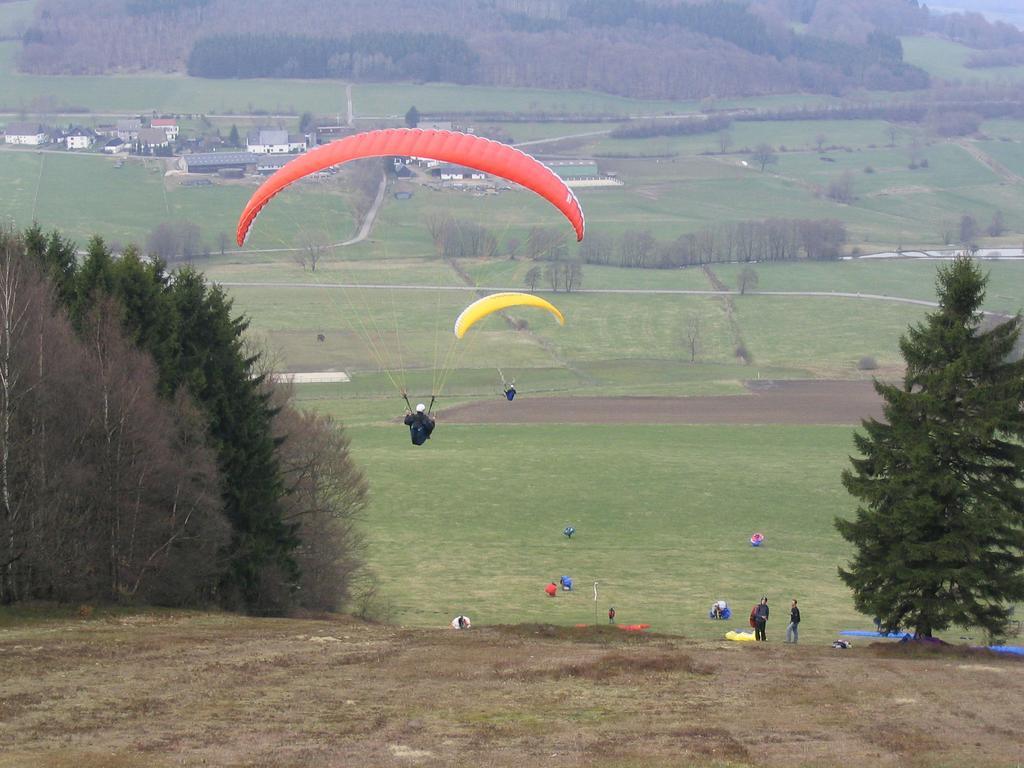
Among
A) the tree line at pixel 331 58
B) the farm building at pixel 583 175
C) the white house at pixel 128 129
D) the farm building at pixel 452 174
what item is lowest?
the farm building at pixel 452 174

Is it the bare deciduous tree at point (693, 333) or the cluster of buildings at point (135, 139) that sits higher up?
the cluster of buildings at point (135, 139)

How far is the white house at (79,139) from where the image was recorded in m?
135

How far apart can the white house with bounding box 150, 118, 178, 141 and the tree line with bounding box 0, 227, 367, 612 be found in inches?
4514

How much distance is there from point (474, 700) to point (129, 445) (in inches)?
354

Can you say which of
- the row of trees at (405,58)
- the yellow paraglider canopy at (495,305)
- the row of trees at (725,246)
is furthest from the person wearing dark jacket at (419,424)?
the row of trees at (405,58)

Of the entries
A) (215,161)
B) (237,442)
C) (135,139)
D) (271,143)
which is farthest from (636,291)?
(135,139)

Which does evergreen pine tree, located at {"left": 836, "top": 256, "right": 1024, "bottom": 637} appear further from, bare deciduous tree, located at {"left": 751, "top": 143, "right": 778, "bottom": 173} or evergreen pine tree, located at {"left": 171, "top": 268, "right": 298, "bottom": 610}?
bare deciduous tree, located at {"left": 751, "top": 143, "right": 778, "bottom": 173}

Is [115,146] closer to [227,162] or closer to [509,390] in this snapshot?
[227,162]

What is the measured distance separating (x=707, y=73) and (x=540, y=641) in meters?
178

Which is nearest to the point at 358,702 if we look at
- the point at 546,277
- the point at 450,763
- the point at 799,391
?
the point at 450,763

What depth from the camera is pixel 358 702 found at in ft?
57.2

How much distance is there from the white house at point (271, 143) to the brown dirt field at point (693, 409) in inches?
3025

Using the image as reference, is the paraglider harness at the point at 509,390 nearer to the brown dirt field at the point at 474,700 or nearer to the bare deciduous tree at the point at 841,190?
the brown dirt field at the point at 474,700

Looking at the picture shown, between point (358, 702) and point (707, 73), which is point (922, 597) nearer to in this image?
point (358, 702)
